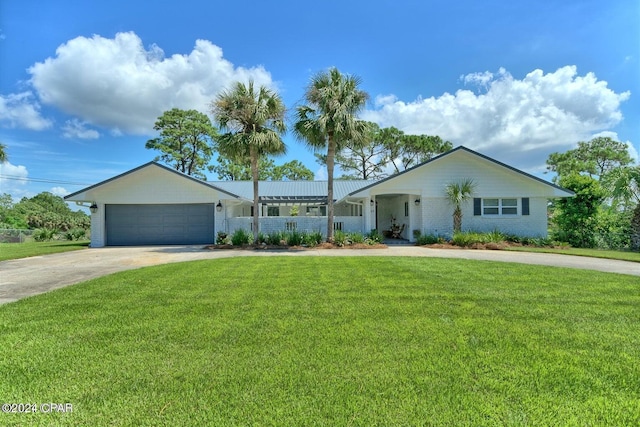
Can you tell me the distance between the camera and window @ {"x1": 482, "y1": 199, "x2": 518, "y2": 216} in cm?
1938

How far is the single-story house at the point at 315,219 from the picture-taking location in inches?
752

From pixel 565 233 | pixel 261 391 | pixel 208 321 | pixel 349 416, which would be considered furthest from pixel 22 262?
pixel 565 233

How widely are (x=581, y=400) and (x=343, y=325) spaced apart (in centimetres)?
264

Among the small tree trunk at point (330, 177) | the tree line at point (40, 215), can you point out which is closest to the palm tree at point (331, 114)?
the small tree trunk at point (330, 177)

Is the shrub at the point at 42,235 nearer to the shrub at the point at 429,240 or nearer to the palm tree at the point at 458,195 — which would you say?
the shrub at the point at 429,240

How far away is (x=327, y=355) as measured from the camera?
372cm

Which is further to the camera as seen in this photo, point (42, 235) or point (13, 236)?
point (13, 236)

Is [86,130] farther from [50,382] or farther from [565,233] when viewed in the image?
[565,233]

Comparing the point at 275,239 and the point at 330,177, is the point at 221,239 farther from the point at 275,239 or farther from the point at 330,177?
the point at 330,177

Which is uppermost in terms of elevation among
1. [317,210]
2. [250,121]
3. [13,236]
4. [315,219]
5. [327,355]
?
[250,121]

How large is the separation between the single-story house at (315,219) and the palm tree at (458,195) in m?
0.35

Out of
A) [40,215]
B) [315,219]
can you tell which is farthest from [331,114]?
[40,215]

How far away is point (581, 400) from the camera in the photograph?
2.88 meters

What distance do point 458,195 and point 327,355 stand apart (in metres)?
16.4
